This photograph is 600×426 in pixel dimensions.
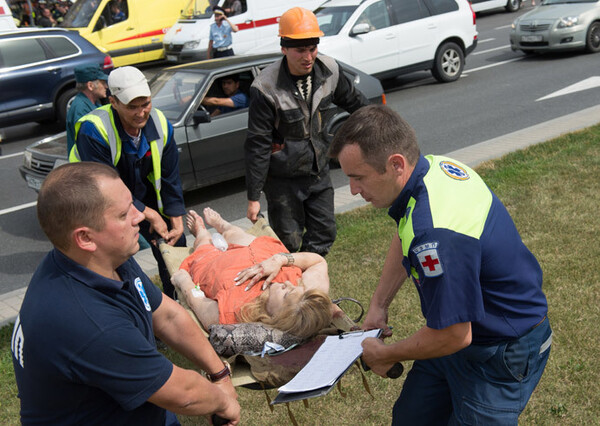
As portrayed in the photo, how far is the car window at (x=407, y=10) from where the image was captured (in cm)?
1330

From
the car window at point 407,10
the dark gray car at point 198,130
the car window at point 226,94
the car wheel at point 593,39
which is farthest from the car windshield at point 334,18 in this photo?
the car wheel at point 593,39

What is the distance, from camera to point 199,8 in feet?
56.0

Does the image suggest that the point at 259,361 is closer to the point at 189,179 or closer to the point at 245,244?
the point at 245,244

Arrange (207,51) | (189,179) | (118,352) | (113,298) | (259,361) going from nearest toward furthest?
(118,352) → (113,298) → (259,361) → (189,179) → (207,51)

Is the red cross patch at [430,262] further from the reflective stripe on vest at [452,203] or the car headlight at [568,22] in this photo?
the car headlight at [568,22]

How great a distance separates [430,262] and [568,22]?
569 inches

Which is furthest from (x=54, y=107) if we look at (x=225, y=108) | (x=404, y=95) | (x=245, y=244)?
(x=245, y=244)

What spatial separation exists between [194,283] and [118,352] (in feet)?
8.77

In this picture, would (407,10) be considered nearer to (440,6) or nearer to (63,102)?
(440,6)

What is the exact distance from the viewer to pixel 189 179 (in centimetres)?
834

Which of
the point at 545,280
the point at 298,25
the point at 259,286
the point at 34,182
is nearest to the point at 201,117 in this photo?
the point at 34,182

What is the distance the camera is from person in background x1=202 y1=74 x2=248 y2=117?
859cm

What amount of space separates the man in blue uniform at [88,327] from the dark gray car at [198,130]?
233 inches

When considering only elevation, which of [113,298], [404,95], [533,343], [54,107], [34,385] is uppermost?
[113,298]
